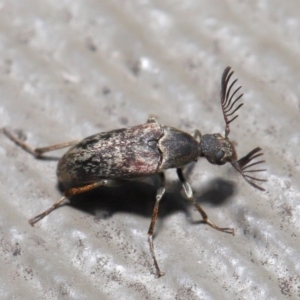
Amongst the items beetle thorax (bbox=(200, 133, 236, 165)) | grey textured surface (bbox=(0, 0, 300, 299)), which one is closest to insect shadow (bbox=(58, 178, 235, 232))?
grey textured surface (bbox=(0, 0, 300, 299))

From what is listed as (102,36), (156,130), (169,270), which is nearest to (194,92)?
(156,130)

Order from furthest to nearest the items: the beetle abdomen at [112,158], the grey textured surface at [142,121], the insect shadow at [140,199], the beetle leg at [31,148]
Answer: the beetle leg at [31,148] < the insect shadow at [140,199] < the beetle abdomen at [112,158] < the grey textured surface at [142,121]

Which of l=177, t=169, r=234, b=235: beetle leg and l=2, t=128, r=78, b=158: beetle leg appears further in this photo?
l=2, t=128, r=78, b=158: beetle leg

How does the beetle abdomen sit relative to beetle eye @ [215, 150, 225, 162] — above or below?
below

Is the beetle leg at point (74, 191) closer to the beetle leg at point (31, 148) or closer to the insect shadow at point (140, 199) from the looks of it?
the insect shadow at point (140, 199)

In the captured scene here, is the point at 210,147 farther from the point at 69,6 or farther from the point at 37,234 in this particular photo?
the point at 69,6

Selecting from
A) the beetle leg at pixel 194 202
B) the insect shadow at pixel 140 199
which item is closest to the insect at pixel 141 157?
the beetle leg at pixel 194 202

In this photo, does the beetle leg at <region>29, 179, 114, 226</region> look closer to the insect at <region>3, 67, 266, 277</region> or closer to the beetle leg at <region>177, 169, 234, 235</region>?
the insect at <region>3, 67, 266, 277</region>
